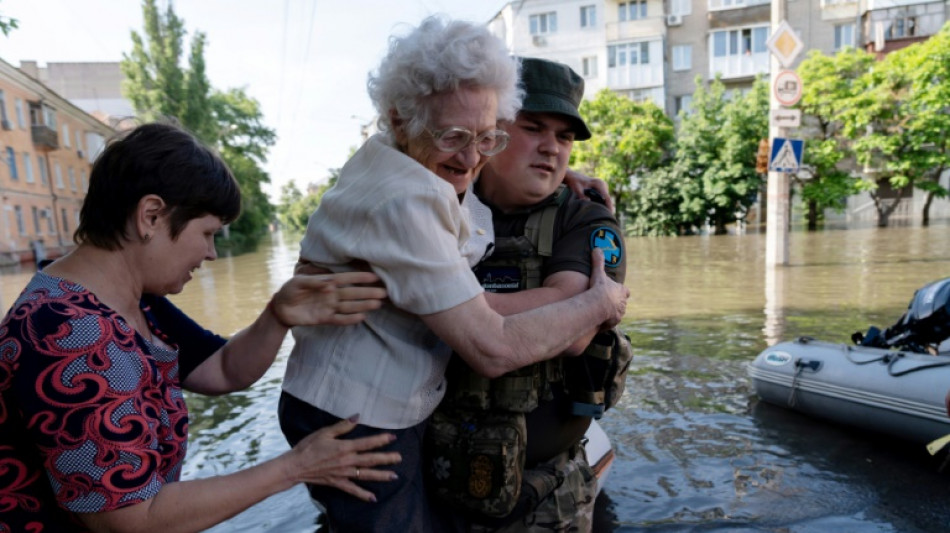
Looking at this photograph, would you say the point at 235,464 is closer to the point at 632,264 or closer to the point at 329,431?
the point at 329,431

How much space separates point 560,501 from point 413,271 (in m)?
1.01

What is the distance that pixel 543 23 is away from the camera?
39.9m

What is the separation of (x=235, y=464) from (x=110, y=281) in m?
3.37

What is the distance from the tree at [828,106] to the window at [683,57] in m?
10.4

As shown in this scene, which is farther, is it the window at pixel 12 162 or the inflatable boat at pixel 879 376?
the window at pixel 12 162

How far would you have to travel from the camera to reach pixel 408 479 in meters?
1.68

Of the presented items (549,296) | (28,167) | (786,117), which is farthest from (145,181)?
(28,167)

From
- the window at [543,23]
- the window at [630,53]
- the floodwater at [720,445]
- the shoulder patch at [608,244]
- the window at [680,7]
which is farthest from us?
the window at [543,23]

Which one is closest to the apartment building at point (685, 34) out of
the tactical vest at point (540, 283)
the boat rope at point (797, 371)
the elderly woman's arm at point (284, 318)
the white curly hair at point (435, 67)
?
the boat rope at point (797, 371)

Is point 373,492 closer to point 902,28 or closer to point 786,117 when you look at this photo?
point 786,117

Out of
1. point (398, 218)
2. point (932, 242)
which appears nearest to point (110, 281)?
point (398, 218)

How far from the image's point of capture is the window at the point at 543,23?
129ft

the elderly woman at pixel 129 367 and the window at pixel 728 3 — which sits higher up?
the window at pixel 728 3

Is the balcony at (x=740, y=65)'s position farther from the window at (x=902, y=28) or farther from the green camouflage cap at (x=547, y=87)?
the green camouflage cap at (x=547, y=87)
